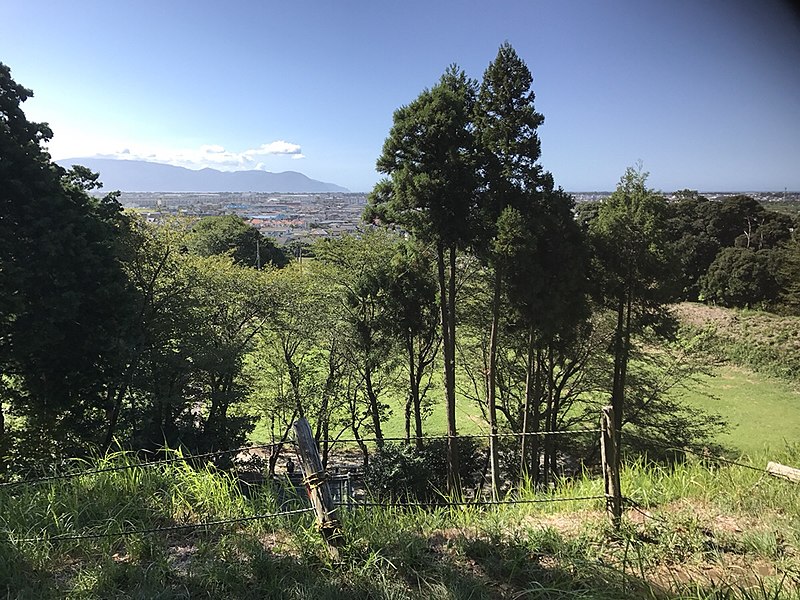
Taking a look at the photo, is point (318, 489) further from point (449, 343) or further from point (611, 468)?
point (449, 343)

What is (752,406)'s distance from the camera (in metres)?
13.8

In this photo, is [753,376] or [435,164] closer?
[435,164]

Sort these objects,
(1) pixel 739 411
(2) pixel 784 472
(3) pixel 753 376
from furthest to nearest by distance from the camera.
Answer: (3) pixel 753 376
(1) pixel 739 411
(2) pixel 784 472

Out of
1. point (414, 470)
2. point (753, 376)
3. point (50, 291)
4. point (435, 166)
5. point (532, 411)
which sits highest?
point (435, 166)

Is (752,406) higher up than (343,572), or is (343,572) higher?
(343,572)

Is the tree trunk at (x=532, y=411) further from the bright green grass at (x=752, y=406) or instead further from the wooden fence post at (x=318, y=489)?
the wooden fence post at (x=318, y=489)

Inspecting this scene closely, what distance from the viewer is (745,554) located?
2.40 meters

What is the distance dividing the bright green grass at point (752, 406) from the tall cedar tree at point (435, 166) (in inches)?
348

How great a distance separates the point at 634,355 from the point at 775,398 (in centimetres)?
801

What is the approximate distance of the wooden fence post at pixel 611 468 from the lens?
8.88ft

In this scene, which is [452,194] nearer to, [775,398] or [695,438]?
[695,438]

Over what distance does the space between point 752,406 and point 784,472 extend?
43.4 ft

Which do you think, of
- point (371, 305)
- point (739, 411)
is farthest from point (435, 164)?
point (739, 411)

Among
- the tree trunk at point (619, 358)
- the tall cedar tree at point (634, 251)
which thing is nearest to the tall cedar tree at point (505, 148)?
the tall cedar tree at point (634, 251)
